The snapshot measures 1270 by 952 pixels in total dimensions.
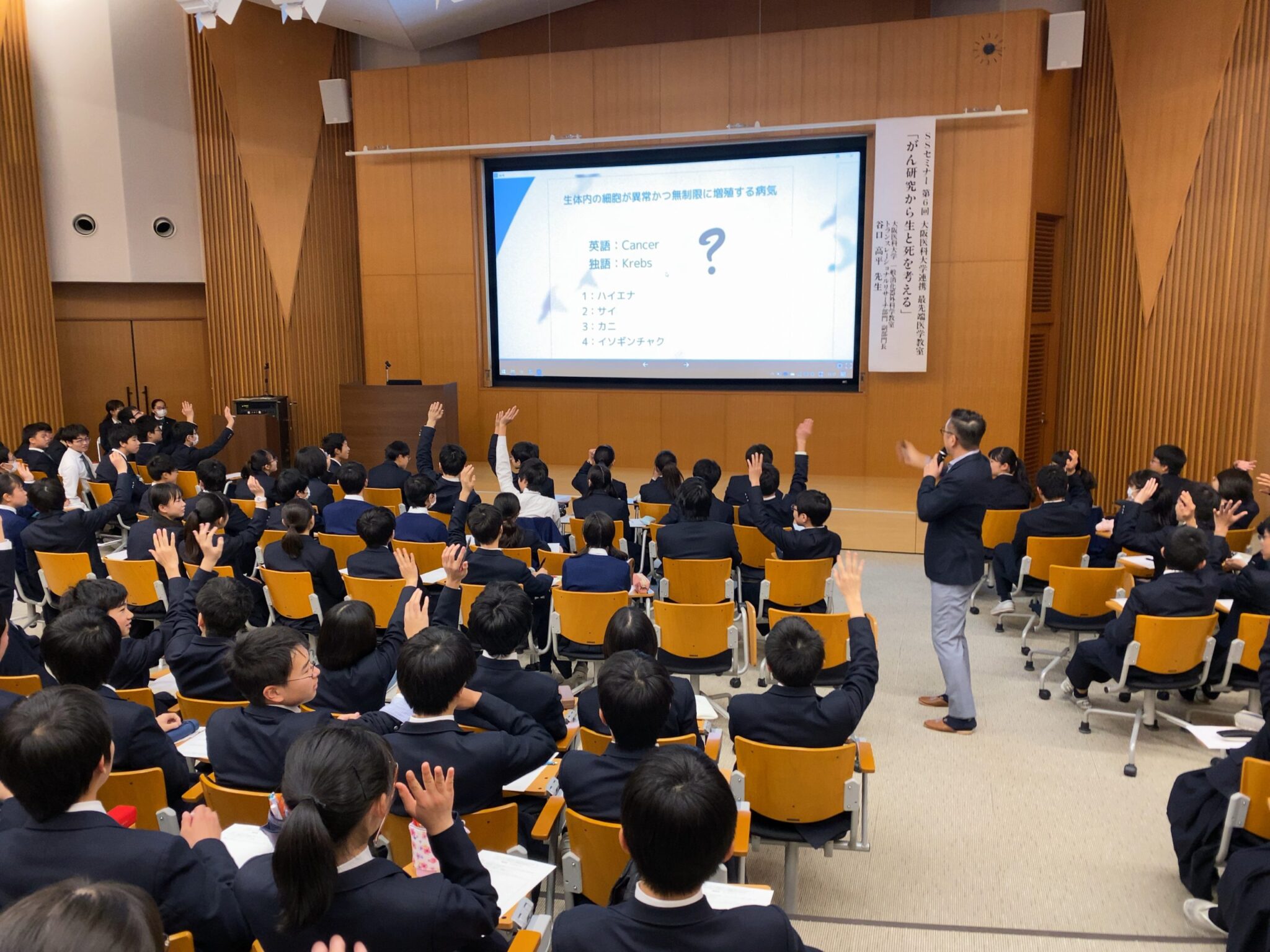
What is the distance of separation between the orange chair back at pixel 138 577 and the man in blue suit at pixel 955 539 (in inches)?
167

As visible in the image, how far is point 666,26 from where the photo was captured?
10.3 meters

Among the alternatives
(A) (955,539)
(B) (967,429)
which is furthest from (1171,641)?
(B) (967,429)

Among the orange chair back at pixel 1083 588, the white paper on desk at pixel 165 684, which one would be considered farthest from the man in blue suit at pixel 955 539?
the white paper on desk at pixel 165 684

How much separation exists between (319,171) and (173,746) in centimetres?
996

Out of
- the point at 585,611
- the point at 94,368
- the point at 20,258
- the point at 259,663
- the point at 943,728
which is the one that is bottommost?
the point at 943,728

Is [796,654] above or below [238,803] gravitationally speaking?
above

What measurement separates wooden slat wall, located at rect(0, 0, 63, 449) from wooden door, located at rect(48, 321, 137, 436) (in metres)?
0.60

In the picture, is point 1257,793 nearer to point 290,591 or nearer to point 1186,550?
point 1186,550

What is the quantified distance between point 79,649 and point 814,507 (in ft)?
12.4

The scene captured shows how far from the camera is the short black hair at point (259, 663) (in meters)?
2.80

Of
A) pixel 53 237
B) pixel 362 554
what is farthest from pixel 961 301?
pixel 53 237

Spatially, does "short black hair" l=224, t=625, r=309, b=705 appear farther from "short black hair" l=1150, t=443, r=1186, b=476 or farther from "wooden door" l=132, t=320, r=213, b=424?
"wooden door" l=132, t=320, r=213, b=424

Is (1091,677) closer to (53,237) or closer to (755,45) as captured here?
(755,45)

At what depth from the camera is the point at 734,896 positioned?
84.7 inches
